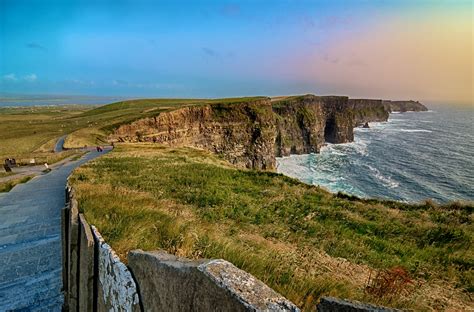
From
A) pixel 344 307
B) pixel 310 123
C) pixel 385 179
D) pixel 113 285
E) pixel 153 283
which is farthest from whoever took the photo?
pixel 310 123

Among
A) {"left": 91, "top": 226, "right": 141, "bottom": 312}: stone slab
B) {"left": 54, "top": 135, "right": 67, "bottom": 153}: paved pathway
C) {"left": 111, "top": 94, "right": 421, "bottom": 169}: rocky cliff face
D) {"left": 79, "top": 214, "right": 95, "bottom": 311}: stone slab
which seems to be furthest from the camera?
{"left": 111, "top": 94, "right": 421, "bottom": 169}: rocky cliff face

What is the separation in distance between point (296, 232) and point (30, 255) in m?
7.10

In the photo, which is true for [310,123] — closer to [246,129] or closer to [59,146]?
[246,129]

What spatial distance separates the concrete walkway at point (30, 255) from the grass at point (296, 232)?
4.59 feet

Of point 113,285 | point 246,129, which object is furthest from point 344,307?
point 246,129

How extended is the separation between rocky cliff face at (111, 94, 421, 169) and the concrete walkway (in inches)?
1524

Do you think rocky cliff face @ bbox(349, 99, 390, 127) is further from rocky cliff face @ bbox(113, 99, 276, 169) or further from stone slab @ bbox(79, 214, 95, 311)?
stone slab @ bbox(79, 214, 95, 311)

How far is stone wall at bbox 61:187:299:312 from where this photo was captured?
188cm

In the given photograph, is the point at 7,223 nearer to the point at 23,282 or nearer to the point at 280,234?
the point at 23,282

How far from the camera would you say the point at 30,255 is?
6824 millimetres

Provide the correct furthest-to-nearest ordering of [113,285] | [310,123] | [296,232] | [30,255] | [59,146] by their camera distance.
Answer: [310,123], [59,146], [296,232], [30,255], [113,285]

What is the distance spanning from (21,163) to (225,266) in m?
34.4

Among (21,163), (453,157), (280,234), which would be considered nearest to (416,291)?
(280,234)

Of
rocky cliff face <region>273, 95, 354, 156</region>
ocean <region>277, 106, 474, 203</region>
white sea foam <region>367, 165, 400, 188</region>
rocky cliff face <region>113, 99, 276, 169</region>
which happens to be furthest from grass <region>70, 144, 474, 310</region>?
rocky cliff face <region>273, 95, 354, 156</region>
